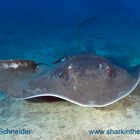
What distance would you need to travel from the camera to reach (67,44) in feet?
26.4

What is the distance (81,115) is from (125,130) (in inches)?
23.6

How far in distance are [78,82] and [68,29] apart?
674cm

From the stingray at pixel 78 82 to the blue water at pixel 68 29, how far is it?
9.19 ft

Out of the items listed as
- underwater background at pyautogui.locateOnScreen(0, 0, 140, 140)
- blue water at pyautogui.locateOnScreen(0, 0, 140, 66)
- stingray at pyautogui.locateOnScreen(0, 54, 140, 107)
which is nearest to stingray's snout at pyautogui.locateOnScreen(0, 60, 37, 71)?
stingray at pyautogui.locateOnScreen(0, 54, 140, 107)

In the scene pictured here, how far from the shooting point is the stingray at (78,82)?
3.22 m

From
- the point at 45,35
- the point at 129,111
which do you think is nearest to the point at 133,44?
the point at 45,35

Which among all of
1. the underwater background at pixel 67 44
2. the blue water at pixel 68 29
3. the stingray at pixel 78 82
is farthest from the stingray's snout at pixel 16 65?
the blue water at pixel 68 29

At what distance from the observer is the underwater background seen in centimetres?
356

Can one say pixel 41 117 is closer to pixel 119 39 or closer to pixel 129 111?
pixel 129 111

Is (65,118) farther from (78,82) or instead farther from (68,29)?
Result: (68,29)

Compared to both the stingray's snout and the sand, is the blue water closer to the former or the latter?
the stingray's snout

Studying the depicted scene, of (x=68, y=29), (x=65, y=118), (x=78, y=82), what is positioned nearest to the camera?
(x=78, y=82)

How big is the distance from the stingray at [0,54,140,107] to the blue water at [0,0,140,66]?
2800 mm

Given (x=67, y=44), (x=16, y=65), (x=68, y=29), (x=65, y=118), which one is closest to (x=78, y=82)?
(x=65, y=118)
